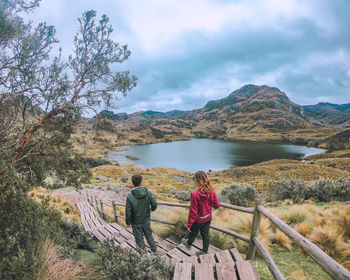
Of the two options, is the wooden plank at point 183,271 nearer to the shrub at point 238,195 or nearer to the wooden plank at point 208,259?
the wooden plank at point 208,259

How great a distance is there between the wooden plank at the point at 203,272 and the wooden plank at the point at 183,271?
11 cm

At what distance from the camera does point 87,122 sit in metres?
6.84

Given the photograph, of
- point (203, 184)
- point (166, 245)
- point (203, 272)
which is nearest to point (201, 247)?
point (166, 245)

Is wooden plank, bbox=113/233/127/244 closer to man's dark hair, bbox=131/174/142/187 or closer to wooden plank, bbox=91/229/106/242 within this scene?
wooden plank, bbox=91/229/106/242

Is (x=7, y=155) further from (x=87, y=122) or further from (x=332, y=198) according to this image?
(x=332, y=198)

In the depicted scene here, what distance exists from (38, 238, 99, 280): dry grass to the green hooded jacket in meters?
1.21

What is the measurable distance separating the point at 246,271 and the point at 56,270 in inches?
133

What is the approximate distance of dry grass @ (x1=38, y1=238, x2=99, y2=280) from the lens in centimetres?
305

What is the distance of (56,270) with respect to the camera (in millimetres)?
3184

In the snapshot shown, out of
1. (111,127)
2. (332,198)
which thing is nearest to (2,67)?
(111,127)

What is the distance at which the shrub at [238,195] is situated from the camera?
44.8ft

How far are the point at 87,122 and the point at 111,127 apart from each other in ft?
3.56

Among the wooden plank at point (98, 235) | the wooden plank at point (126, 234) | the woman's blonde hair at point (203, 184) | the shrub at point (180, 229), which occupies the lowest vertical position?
the wooden plank at point (98, 235)

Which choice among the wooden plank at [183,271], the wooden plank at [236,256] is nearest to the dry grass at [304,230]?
the wooden plank at [236,256]
